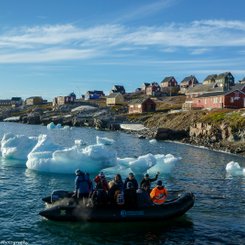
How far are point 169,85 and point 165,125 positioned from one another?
3800 inches

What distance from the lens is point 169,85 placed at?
18675 centimetres

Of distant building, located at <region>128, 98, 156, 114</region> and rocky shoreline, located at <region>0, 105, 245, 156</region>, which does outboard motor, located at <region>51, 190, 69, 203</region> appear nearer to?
rocky shoreline, located at <region>0, 105, 245, 156</region>

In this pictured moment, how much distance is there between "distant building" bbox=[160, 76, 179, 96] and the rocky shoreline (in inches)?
1818

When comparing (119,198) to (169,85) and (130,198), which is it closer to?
(130,198)

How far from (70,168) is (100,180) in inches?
494

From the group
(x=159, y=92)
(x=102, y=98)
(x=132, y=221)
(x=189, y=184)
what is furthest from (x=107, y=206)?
(x=102, y=98)

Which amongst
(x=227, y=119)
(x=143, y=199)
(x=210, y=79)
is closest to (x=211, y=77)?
(x=210, y=79)

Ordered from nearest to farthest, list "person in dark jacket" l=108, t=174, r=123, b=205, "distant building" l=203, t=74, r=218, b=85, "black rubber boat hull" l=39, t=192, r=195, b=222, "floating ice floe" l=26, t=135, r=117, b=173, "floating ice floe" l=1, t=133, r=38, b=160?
"black rubber boat hull" l=39, t=192, r=195, b=222, "person in dark jacket" l=108, t=174, r=123, b=205, "floating ice floe" l=26, t=135, r=117, b=173, "floating ice floe" l=1, t=133, r=38, b=160, "distant building" l=203, t=74, r=218, b=85

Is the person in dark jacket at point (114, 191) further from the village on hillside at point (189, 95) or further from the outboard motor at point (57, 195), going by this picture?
the village on hillside at point (189, 95)

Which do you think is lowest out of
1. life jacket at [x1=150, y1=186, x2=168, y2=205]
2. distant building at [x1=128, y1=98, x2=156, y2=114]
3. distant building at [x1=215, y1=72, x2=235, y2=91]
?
life jacket at [x1=150, y1=186, x2=168, y2=205]

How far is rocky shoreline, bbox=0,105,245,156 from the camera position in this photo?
219 ft

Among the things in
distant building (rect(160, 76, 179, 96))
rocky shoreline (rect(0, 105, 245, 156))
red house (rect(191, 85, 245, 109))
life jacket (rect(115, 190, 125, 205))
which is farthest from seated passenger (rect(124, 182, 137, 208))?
distant building (rect(160, 76, 179, 96))

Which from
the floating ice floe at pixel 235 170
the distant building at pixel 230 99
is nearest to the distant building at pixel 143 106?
the distant building at pixel 230 99

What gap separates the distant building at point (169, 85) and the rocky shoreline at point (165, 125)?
4618 centimetres
